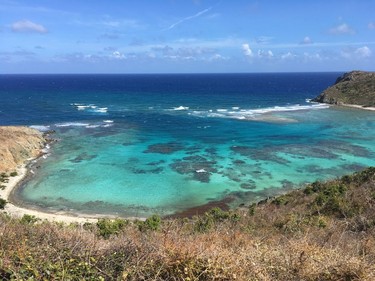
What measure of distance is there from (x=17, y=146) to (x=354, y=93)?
106m

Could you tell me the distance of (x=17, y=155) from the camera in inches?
2002

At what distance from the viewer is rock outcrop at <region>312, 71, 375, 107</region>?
365 feet

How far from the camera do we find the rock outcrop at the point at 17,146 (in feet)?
155

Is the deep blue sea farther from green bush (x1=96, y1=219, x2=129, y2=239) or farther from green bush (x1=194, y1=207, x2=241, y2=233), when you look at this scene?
green bush (x1=96, y1=219, x2=129, y2=239)

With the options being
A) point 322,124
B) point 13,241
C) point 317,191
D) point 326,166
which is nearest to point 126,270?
point 13,241

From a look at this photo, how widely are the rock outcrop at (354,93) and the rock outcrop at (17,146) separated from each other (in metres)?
92.4

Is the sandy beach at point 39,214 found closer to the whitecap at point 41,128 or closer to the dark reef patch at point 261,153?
the dark reef patch at point 261,153

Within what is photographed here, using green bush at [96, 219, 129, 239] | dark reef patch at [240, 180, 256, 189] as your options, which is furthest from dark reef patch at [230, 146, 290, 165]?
green bush at [96, 219, 129, 239]

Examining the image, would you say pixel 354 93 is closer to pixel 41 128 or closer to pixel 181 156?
pixel 181 156

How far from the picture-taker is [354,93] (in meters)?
119

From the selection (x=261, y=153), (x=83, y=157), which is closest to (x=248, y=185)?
(x=261, y=153)

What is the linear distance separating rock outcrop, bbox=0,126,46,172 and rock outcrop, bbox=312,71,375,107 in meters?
92.4

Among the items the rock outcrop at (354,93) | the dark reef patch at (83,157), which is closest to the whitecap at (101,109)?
the dark reef patch at (83,157)

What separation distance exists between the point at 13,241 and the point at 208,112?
91.2m
